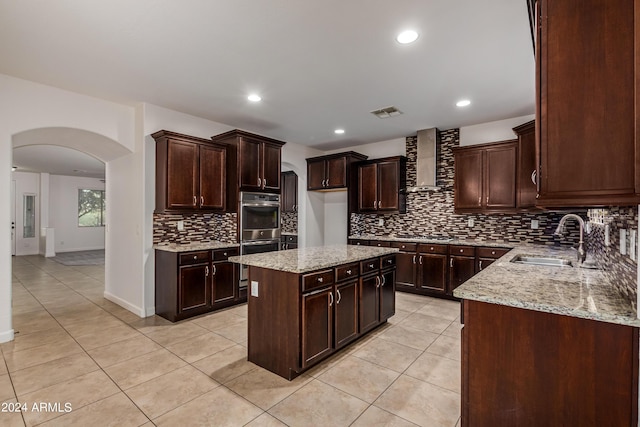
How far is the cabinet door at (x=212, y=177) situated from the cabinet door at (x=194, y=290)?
908mm

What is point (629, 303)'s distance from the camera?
1.42 metres

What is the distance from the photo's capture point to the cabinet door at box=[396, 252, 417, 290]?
5016mm

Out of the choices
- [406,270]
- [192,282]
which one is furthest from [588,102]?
[406,270]

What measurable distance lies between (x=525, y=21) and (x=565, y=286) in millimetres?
1932

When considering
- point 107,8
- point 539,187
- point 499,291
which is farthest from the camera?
point 107,8

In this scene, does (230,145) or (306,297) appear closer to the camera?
(306,297)

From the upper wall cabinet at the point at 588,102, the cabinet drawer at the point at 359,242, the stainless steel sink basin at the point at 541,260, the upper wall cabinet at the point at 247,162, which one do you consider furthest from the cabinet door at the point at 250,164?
the upper wall cabinet at the point at 588,102

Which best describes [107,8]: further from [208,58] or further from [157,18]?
[208,58]

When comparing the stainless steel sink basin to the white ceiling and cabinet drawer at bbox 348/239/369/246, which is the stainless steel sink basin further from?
cabinet drawer at bbox 348/239/369/246

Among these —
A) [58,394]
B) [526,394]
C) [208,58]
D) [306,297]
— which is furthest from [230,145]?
[526,394]

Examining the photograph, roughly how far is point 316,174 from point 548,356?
17.0 ft

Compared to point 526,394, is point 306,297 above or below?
above

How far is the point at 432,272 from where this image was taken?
483cm

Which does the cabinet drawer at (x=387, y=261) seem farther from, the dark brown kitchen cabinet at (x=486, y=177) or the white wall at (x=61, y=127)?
the white wall at (x=61, y=127)
